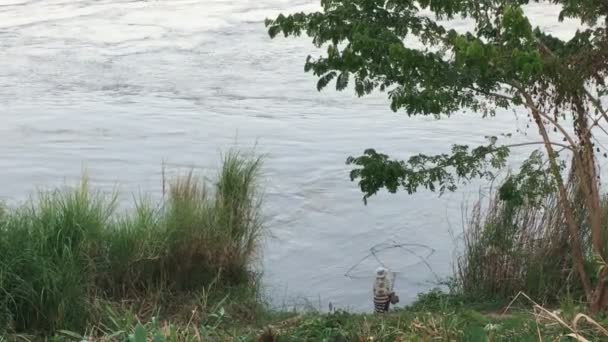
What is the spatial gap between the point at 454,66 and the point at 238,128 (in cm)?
953

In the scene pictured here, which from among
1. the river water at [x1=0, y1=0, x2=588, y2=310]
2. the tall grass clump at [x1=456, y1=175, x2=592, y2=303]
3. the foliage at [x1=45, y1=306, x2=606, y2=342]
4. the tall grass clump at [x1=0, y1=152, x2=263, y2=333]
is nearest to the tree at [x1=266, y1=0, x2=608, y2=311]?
the tall grass clump at [x1=456, y1=175, x2=592, y2=303]


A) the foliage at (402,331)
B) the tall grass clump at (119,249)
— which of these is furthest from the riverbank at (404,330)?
the tall grass clump at (119,249)

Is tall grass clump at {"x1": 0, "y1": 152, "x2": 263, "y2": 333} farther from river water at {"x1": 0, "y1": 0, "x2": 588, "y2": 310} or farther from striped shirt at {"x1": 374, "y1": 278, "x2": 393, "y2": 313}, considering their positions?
striped shirt at {"x1": 374, "y1": 278, "x2": 393, "y2": 313}

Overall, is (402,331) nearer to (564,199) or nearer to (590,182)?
(564,199)

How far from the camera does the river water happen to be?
38.9 feet

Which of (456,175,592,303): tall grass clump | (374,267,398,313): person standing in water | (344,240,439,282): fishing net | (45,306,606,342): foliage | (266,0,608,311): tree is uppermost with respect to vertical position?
(266,0,608,311): tree

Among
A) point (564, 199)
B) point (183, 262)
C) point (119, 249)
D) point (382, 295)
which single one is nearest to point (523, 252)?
point (382, 295)

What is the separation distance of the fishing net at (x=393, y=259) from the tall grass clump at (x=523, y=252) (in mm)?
1507

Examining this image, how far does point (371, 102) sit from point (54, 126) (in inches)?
216

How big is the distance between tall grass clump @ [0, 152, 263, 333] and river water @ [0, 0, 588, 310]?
96 cm

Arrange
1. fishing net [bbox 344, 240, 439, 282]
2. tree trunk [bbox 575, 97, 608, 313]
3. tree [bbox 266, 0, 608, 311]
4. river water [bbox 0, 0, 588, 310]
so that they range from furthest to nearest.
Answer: river water [bbox 0, 0, 588, 310], fishing net [bbox 344, 240, 439, 282], tree trunk [bbox 575, 97, 608, 313], tree [bbox 266, 0, 608, 311]

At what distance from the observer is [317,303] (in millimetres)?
10094

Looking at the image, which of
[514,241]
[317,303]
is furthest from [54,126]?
[514,241]

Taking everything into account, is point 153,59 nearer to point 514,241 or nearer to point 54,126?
point 54,126
